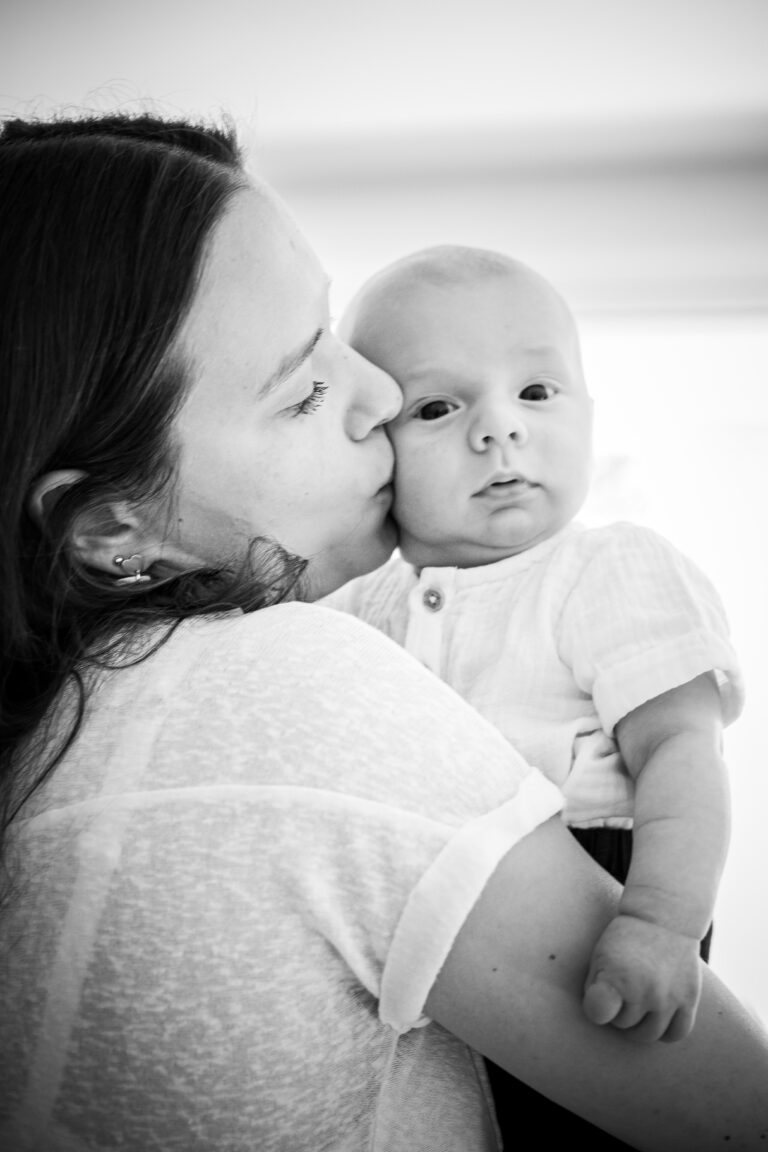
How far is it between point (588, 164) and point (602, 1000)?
2.24 meters

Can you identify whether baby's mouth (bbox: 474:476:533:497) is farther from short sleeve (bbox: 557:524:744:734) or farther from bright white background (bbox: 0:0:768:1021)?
bright white background (bbox: 0:0:768:1021)

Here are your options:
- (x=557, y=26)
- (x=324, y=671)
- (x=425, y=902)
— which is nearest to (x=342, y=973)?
(x=425, y=902)

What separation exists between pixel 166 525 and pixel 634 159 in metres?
1.97

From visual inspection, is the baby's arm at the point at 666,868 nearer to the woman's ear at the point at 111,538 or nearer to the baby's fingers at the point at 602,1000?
the baby's fingers at the point at 602,1000

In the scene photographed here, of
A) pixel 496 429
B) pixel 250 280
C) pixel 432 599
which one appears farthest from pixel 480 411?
pixel 250 280

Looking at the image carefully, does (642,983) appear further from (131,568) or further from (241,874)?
(131,568)

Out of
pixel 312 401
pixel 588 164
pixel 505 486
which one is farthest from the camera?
pixel 588 164

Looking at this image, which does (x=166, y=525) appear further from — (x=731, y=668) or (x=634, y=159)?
(x=634, y=159)

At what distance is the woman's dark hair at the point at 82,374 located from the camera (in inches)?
28.7

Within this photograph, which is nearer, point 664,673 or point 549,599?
point 664,673

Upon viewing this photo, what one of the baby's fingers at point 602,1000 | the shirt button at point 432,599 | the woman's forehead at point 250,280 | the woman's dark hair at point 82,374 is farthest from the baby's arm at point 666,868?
the woman's forehead at point 250,280

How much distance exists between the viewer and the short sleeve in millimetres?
804

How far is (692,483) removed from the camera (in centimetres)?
271

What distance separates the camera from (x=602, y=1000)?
0.57 meters
